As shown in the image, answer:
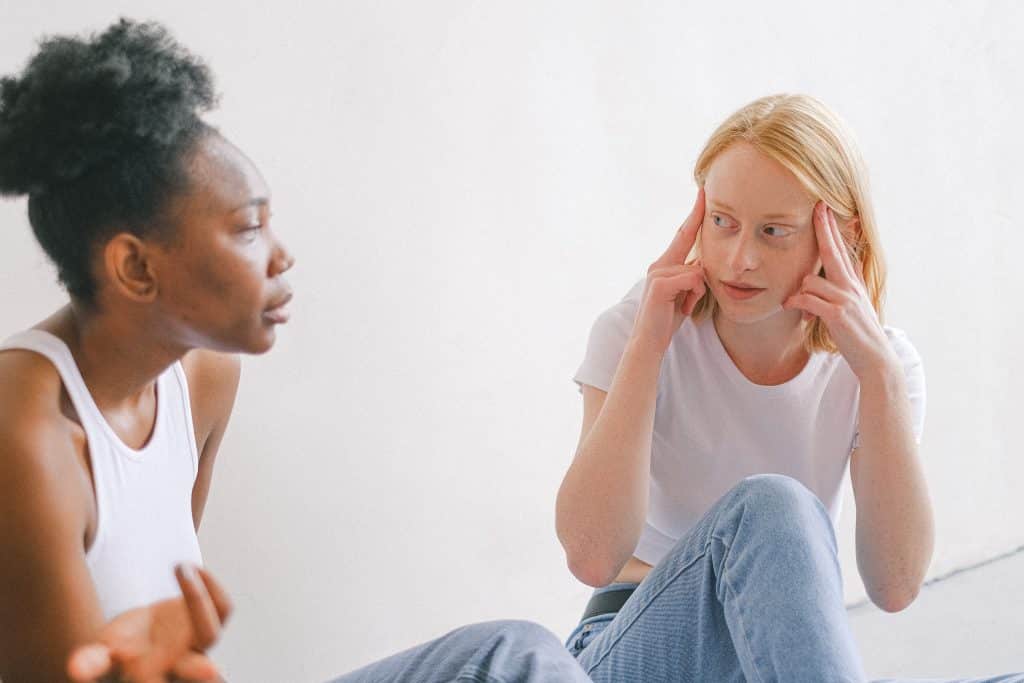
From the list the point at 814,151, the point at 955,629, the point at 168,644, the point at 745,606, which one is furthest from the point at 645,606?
the point at 955,629

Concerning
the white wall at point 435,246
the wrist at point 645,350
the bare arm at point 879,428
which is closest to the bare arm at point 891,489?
the bare arm at point 879,428

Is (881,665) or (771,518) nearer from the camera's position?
(771,518)

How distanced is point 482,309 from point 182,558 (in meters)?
0.68

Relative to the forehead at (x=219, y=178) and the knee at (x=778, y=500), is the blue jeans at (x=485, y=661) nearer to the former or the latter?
the knee at (x=778, y=500)

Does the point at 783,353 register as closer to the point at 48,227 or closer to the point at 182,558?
the point at 182,558

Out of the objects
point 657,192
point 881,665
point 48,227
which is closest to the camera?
point 48,227

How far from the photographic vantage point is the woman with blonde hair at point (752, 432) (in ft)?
3.83

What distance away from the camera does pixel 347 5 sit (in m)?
1.44

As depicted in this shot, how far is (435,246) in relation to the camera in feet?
5.11

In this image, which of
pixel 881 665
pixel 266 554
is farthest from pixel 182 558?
pixel 881 665

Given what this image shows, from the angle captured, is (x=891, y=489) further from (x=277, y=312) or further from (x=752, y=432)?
(x=277, y=312)

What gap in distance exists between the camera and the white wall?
1.41 m

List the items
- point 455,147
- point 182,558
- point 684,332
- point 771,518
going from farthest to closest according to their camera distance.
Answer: point 455,147 < point 684,332 < point 771,518 < point 182,558

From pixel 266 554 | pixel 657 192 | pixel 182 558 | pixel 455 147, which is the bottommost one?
pixel 266 554
